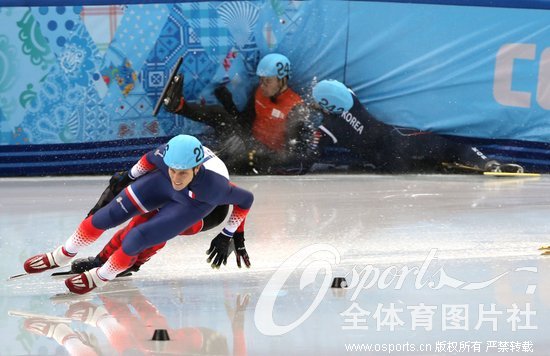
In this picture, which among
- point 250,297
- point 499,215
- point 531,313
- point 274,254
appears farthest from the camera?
point 499,215

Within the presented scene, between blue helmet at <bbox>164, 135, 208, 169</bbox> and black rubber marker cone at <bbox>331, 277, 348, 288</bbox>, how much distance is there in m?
0.96

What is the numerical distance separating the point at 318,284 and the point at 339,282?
14cm

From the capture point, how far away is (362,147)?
10.2 metres

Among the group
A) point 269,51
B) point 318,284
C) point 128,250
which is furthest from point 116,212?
point 269,51

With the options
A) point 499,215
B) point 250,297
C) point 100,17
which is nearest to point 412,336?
point 250,297

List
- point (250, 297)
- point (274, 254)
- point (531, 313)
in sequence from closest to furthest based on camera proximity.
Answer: point (531, 313), point (250, 297), point (274, 254)

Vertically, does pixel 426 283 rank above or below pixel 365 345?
above

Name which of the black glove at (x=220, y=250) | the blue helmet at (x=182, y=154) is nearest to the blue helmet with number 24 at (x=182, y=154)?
the blue helmet at (x=182, y=154)

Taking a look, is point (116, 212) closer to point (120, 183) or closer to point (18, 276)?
point (120, 183)

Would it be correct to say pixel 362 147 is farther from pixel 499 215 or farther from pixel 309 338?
pixel 309 338

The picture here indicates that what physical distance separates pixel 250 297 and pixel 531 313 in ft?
4.55

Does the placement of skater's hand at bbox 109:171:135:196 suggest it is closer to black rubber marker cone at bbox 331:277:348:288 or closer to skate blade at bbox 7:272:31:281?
skate blade at bbox 7:272:31:281

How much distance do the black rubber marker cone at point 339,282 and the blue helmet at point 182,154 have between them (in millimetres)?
962

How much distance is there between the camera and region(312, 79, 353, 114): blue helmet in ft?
32.6
